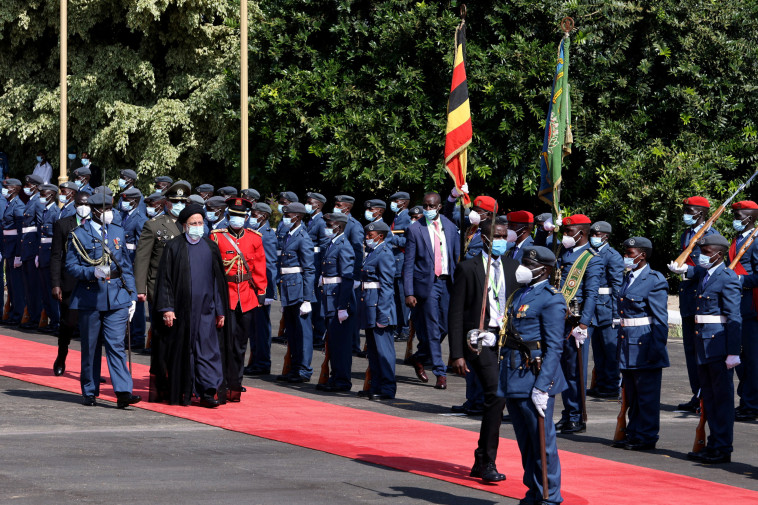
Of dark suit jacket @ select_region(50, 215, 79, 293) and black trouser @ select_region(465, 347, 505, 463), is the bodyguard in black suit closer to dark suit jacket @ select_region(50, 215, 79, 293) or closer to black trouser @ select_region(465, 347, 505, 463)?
dark suit jacket @ select_region(50, 215, 79, 293)

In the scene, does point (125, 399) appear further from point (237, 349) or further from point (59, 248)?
point (59, 248)

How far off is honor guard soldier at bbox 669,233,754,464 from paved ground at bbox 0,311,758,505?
0.30m

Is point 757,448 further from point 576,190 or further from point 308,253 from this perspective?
point 576,190

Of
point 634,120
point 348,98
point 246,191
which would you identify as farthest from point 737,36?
point 246,191

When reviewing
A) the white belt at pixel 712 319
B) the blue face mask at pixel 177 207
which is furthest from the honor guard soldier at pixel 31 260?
the white belt at pixel 712 319

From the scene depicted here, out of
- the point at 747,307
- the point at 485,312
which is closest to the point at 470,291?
the point at 485,312

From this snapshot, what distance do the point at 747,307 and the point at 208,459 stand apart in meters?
6.80

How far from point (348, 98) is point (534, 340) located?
18.0m

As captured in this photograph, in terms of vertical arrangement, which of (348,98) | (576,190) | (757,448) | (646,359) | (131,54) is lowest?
(757,448)

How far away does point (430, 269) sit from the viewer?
15594 mm

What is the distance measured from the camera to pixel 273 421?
1261 cm

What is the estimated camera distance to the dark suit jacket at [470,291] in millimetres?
10609

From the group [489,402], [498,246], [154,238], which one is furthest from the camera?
[154,238]

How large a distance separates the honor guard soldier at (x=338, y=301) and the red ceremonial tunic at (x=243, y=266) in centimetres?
99
